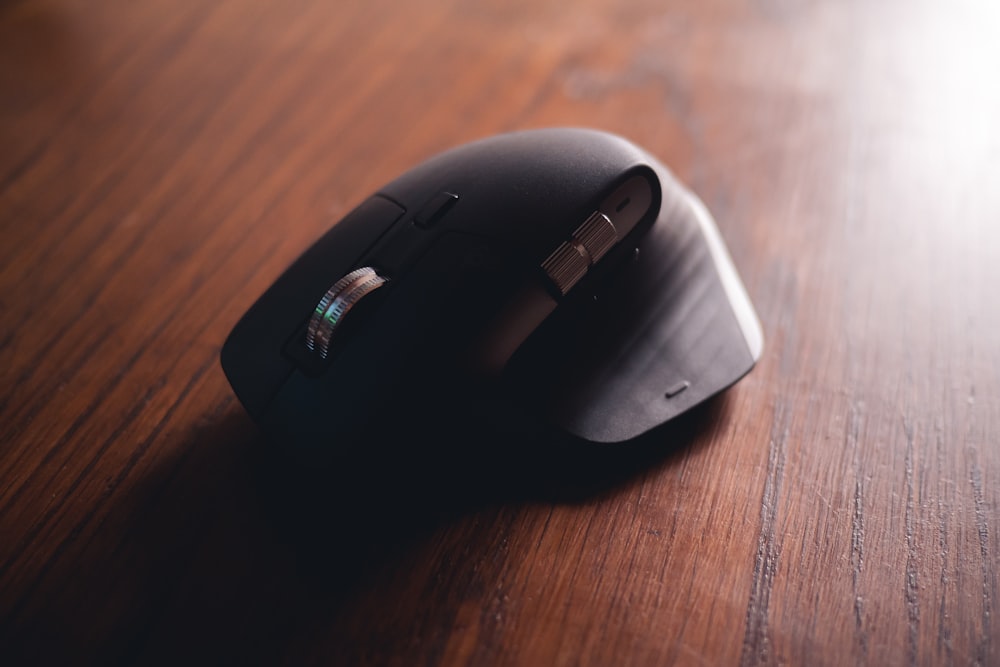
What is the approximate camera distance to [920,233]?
1.88 feet

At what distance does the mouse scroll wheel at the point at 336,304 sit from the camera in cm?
41

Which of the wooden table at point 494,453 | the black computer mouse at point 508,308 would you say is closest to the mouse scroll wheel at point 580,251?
the black computer mouse at point 508,308

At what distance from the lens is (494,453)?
0.45 meters

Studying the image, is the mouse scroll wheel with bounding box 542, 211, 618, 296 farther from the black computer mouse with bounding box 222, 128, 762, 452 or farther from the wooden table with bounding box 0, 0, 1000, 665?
the wooden table with bounding box 0, 0, 1000, 665

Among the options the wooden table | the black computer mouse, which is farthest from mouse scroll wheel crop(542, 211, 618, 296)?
the wooden table

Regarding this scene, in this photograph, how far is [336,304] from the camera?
41cm

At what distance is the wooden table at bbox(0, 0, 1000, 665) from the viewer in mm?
408

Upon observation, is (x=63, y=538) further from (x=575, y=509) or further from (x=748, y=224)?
(x=748, y=224)

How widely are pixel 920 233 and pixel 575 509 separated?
32cm

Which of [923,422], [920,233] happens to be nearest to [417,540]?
[923,422]

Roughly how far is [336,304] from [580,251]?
4.9 inches

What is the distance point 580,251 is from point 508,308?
0.17 ft

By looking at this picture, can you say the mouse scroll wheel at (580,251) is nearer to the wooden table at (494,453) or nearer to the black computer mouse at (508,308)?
the black computer mouse at (508,308)

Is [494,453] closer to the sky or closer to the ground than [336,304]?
closer to the ground
